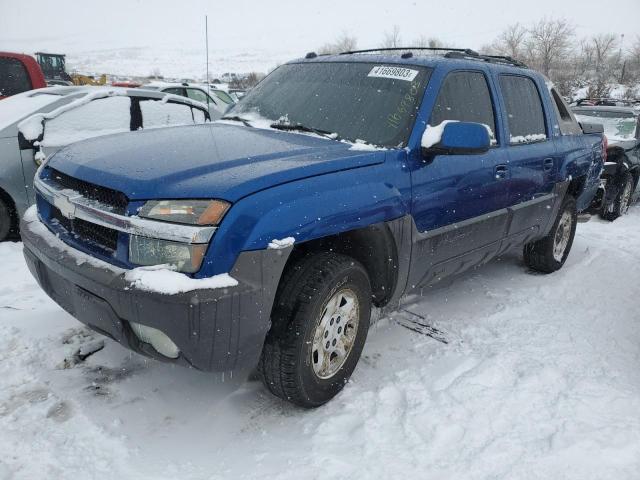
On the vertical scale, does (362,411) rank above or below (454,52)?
below

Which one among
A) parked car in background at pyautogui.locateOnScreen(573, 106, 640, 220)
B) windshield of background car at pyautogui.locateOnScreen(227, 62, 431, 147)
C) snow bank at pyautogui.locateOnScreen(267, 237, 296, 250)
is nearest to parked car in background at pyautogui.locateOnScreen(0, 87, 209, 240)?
windshield of background car at pyautogui.locateOnScreen(227, 62, 431, 147)

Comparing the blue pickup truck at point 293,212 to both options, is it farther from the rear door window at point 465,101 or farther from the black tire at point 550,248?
the black tire at point 550,248

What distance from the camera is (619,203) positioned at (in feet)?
25.3

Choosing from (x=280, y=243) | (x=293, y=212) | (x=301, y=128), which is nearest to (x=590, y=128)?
(x=301, y=128)

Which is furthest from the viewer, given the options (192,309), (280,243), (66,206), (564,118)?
(564,118)

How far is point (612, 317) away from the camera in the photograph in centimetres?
404

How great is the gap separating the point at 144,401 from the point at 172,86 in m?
9.07

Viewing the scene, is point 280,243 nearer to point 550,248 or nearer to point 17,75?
point 550,248

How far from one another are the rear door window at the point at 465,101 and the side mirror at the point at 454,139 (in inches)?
7.5

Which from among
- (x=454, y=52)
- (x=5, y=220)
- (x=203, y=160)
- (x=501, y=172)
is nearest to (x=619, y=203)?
(x=501, y=172)

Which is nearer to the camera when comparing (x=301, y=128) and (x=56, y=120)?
(x=301, y=128)

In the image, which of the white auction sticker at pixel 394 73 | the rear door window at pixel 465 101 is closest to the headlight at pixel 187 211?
the rear door window at pixel 465 101

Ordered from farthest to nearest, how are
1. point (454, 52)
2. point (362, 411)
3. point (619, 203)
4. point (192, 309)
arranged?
point (619, 203) → point (454, 52) → point (362, 411) → point (192, 309)

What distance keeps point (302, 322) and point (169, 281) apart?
2.11ft
